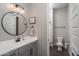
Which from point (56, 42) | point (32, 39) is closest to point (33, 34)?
point (32, 39)

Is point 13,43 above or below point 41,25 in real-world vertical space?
below

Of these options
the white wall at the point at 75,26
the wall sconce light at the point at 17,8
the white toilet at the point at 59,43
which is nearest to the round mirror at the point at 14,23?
the wall sconce light at the point at 17,8

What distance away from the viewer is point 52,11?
2832mm

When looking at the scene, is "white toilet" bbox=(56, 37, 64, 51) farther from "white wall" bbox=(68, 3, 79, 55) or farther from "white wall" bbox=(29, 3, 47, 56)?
"white wall" bbox=(68, 3, 79, 55)

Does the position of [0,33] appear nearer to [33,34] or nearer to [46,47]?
[33,34]

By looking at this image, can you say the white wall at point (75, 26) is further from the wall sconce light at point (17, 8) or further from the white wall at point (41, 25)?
the wall sconce light at point (17, 8)

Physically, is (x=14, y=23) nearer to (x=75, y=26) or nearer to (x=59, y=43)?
(x=75, y=26)

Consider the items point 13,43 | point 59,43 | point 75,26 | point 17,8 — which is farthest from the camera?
point 59,43

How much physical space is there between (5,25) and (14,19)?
273 mm

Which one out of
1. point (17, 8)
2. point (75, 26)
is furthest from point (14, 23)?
point (75, 26)

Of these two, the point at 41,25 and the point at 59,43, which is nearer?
the point at 41,25

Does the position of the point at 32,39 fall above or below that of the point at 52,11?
below

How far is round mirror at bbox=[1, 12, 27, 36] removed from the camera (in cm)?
167

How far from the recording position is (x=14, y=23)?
1.86 meters
